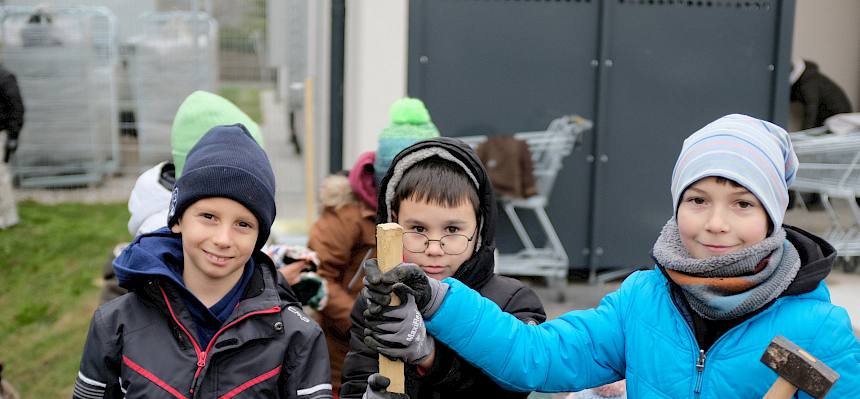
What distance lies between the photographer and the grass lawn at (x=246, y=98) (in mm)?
11824

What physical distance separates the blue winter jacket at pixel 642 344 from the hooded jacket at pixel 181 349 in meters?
0.46

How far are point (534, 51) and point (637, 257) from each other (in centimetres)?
→ 163

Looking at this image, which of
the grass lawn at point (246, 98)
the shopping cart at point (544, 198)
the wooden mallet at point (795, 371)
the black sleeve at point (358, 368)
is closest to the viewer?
the wooden mallet at point (795, 371)

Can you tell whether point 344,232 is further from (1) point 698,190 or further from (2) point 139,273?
(1) point 698,190

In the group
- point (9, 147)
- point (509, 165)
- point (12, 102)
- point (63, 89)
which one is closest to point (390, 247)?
point (509, 165)

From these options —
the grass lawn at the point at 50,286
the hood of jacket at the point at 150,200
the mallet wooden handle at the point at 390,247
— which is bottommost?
the grass lawn at the point at 50,286

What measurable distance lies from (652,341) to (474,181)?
69cm

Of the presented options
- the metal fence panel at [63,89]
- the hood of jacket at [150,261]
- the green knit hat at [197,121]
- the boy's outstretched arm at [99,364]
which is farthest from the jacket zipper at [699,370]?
the metal fence panel at [63,89]

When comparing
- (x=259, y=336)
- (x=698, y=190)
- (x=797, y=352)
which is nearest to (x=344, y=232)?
(x=259, y=336)

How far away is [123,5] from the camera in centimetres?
1160

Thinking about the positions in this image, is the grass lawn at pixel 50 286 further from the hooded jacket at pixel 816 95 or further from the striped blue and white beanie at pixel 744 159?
the hooded jacket at pixel 816 95

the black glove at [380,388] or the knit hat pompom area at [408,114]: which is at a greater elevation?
the knit hat pompom area at [408,114]

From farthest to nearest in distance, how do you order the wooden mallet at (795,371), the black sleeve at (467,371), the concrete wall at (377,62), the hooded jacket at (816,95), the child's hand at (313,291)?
the hooded jacket at (816,95) → the concrete wall at (377,62) → the child's hand at (313,291) → the black sleeve at (467,371) → the wooden mallet at (795,371)

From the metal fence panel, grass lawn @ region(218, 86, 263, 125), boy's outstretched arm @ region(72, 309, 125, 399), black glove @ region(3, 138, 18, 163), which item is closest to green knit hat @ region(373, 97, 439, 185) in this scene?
boy's outstretched arm @ region(72, 309, 125, 399)
